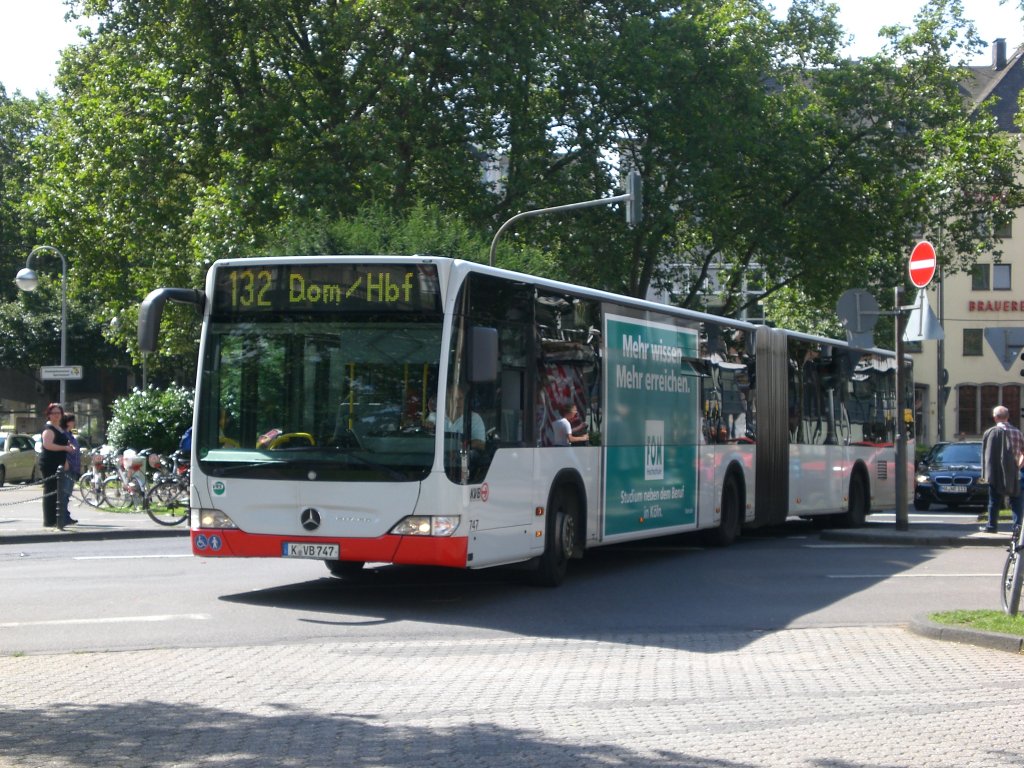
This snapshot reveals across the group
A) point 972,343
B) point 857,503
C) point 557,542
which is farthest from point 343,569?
point 972,343

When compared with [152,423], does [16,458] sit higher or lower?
lower

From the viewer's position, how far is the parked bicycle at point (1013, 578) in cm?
1075

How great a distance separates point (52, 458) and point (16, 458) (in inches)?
867

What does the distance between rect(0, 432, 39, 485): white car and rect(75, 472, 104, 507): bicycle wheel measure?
1506cm

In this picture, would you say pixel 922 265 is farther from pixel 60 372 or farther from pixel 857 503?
pixel 60 372

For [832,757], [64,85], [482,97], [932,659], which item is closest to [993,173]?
[482,97]

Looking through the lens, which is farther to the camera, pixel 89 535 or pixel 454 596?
pixel 89 535

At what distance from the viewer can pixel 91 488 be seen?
27.4 metres

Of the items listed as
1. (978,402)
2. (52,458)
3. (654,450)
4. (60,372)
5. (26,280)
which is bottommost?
(52,458)

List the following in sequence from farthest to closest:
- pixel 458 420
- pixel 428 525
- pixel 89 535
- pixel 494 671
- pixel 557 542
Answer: pixel 89 535
pixel 557 542
pixel 458 420
pixel 428 525
pixel 494 671

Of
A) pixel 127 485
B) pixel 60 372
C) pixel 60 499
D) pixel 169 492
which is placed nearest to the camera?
pixel 60 499

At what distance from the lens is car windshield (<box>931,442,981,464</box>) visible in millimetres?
32688

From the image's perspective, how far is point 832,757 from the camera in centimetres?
663

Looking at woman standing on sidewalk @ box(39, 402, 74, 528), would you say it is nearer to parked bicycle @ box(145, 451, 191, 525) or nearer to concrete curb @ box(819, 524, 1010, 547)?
parked bicycle @ box(145, 451, 191, 525)
